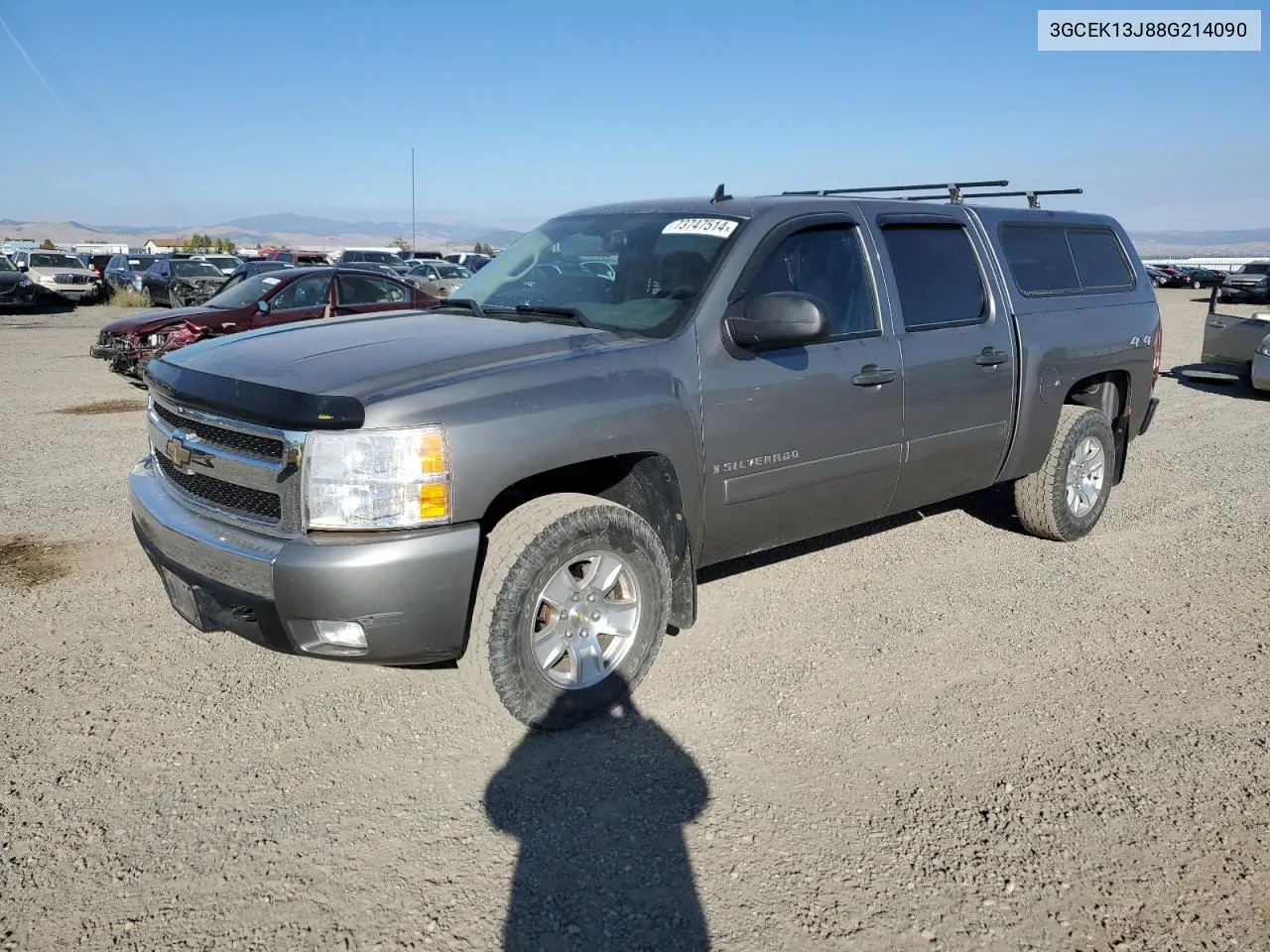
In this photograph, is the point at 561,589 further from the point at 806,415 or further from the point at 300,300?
the point at 300,300

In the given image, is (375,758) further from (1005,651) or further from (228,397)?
(1005,651)

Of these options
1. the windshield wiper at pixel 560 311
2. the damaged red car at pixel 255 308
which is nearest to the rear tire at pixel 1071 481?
the windshield wiper at pixel 560 311

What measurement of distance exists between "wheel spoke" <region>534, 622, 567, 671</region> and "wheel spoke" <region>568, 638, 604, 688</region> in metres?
0.05

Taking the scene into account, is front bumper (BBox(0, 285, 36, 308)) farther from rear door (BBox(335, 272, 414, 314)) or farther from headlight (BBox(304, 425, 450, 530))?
headlight (BBox(304, 425, 450, 530))

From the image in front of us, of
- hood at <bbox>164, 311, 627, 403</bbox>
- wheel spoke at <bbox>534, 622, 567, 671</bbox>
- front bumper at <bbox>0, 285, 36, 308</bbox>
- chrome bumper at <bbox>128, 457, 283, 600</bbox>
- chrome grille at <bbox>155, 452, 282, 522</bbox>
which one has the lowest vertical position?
wheel spoke at <bbox>534, 622, 567, 671</bbox>

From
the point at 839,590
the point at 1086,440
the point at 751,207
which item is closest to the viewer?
the point at 751,207

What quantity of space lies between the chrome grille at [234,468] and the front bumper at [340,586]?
71 mm

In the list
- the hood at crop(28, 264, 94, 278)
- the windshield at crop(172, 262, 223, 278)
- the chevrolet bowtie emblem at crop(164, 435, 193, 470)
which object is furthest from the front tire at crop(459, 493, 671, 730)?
the hood at crop(28, 264, 94, 278)

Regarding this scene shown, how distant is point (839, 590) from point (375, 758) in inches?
103

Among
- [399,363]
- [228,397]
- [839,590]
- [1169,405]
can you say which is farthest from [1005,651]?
[1169,405]

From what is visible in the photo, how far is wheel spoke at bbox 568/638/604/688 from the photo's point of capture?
363 cm

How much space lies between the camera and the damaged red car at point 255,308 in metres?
11.6

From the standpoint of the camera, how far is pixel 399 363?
3.41 m

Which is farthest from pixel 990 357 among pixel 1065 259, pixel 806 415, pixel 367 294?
pixel 367 294
